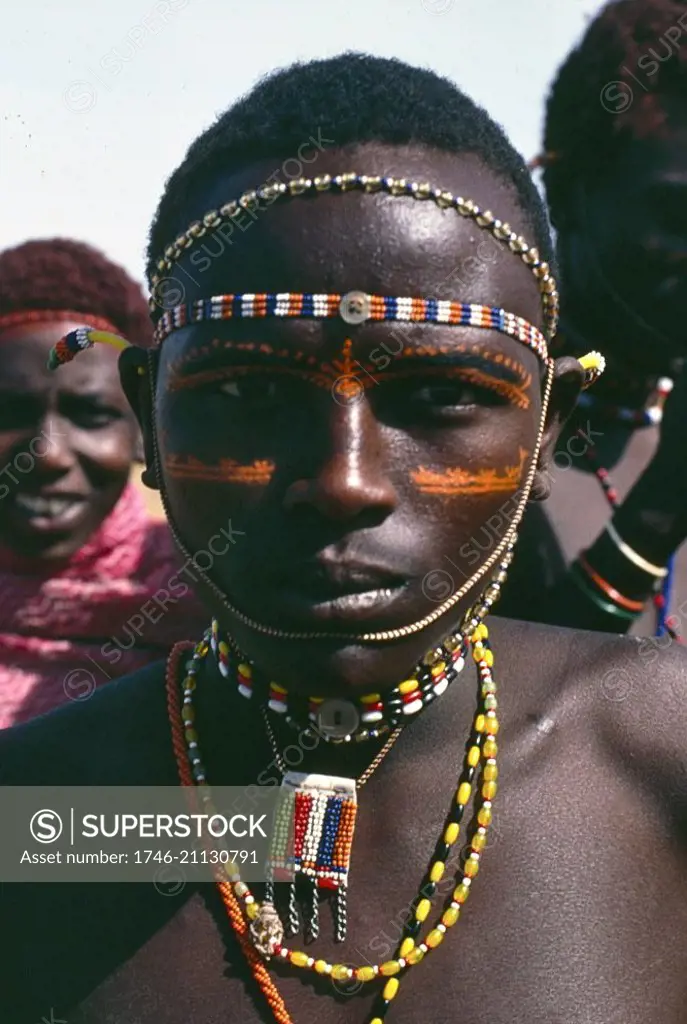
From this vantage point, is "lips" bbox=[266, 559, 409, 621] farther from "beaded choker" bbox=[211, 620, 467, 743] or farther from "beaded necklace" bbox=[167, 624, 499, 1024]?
"beaded necklace" bbox=[167, 624, 499, 1024]

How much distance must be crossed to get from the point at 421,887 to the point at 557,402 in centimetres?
87

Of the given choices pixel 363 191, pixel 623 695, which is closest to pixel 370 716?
pixel 623 695

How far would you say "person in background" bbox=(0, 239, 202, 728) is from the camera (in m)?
3.94

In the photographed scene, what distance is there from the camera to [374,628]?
5.67 ft

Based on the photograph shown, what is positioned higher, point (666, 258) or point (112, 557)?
point (666, 258)

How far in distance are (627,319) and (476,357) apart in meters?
1.56

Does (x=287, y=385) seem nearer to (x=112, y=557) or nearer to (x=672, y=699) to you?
(x=672, y=699)

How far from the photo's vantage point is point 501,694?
2.16m

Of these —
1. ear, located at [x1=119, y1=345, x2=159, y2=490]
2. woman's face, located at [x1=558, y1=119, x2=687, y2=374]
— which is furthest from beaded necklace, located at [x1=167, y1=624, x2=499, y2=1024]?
woman's face, located at [x1=558, y1=119, x2=687, y2=374]

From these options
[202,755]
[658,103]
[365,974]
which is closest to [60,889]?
[202,755]

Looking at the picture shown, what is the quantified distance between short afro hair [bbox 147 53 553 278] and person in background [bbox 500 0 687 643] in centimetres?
113

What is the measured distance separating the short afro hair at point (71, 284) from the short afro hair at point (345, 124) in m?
2.19

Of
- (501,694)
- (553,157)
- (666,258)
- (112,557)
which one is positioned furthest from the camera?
(112,557)

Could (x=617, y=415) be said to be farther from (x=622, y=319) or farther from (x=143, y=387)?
(x=143, y=387)
